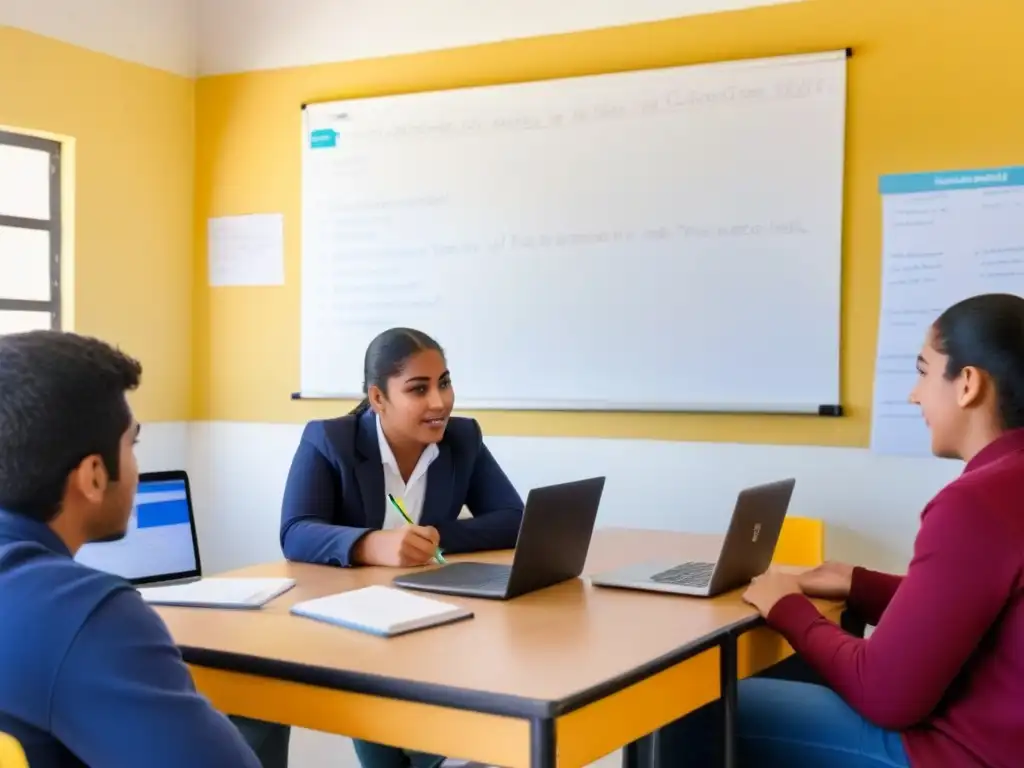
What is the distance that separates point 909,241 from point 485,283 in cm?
149

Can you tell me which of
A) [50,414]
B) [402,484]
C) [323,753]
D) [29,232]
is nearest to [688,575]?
[402,484]

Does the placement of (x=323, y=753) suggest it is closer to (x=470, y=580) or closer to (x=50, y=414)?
(x=470, y=580)

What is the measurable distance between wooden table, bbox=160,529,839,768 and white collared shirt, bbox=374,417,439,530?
2.22ft

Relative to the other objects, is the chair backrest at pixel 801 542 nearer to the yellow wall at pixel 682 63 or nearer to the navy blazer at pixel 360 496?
the yellow wall at pixel 682 63

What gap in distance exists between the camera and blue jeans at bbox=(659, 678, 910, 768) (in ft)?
6.20

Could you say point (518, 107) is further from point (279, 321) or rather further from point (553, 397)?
point (279, 321)

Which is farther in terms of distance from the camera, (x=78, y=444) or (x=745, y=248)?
(x=745, y=248)

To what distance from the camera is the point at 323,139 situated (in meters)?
4.47

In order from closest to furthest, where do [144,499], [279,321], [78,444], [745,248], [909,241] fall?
[78,444]
[144,499]
[909,241]
[745,248]
[279,321]

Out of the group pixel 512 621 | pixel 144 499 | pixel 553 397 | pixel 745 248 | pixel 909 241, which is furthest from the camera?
pixel 553 397

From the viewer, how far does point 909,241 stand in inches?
136

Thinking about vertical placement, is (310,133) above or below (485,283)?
above

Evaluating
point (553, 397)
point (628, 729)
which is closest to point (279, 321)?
point (553, 397)

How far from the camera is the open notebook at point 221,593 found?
197 cm
